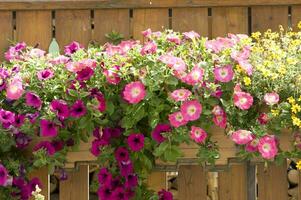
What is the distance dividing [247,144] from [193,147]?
30 centimetres

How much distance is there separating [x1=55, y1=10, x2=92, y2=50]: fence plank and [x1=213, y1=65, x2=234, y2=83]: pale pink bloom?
123 cm

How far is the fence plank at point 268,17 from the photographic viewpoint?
4516mm

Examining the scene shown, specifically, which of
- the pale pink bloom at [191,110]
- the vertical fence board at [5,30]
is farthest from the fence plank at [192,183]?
the vertical fence board at [5,30]

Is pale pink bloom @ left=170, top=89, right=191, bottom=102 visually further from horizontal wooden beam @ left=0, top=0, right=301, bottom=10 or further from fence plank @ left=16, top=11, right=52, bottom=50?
fence plank @ left=16, top=11, right=52, bottom=50

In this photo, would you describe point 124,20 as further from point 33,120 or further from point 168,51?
point 33,120

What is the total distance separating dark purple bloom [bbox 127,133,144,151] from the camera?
3.52m

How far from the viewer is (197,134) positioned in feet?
11.3

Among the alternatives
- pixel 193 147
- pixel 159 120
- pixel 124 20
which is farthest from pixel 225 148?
pixel 124 20

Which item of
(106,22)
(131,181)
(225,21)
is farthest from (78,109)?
(225,21)

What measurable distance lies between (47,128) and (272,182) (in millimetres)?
1284

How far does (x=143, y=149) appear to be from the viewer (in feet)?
11.8

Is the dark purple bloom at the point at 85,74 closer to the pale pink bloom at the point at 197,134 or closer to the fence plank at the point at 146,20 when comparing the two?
the pale pink bloom at the point at 197,134

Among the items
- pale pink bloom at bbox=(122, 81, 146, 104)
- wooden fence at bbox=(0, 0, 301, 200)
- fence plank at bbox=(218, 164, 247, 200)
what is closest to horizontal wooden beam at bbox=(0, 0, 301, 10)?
wooden fence at bbox=(0, 0, 301, 200)

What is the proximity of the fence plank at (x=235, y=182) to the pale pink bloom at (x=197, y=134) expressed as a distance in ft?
2.40
